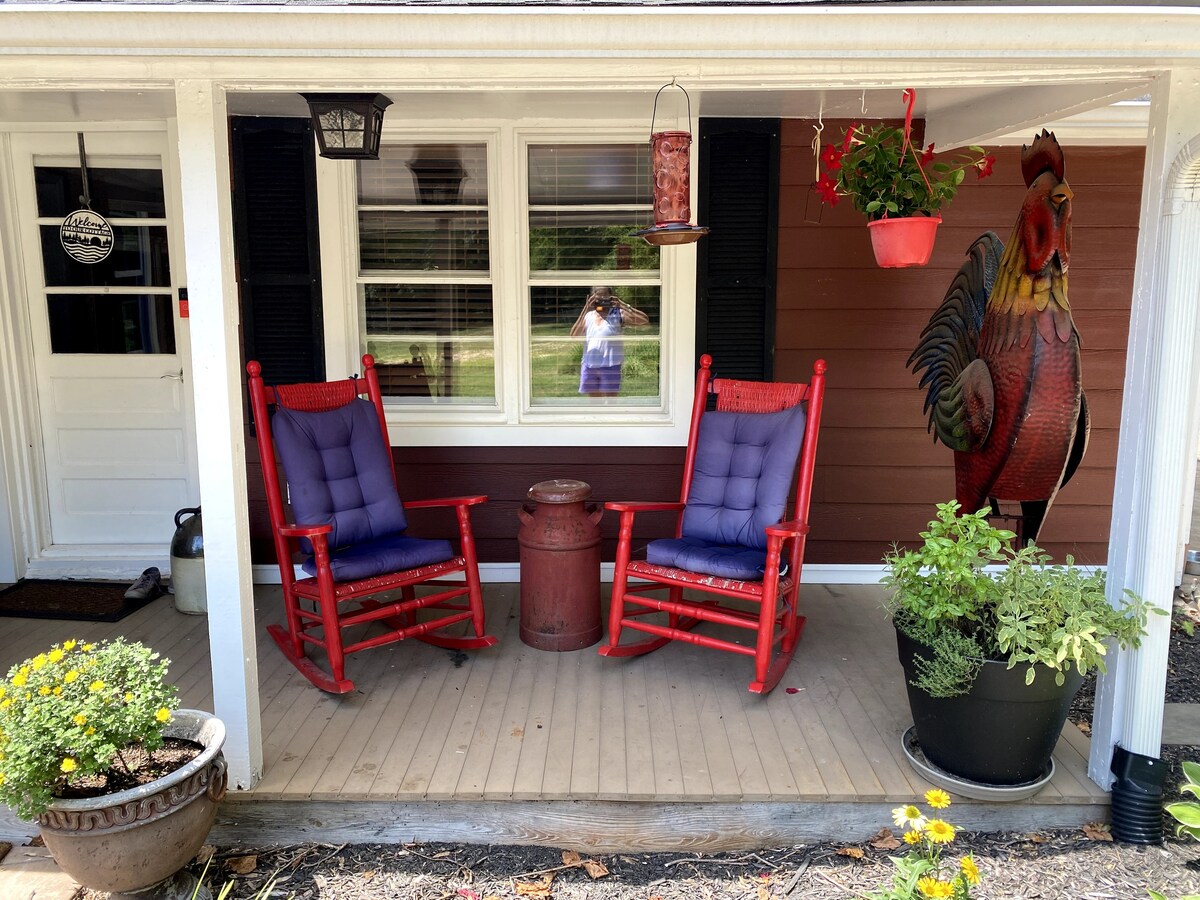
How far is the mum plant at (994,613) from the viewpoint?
2113mm

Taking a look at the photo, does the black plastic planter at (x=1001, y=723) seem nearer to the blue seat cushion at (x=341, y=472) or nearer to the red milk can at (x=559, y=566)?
the red milk can at (x=559, y=566)

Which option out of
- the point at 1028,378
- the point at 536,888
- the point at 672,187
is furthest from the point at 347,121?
the point at 536,888

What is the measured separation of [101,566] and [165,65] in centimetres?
273

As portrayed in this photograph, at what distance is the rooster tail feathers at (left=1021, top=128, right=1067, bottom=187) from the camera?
94.5 inches

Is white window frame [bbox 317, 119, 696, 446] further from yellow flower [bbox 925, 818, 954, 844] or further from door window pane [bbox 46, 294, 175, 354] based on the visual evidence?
yellow flower [bbox 925, 818, 954, 844]

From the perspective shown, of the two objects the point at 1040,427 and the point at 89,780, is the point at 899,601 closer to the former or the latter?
the point at 1040,427

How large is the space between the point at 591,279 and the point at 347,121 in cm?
130

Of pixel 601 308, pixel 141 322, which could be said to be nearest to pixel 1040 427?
pixel 601 308

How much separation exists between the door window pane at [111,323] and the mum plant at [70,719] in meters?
2.22

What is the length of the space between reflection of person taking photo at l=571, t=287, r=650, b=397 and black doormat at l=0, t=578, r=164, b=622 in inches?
85.7

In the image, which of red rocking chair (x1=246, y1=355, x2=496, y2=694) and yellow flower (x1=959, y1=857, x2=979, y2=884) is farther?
red rocking chair (x1=246, y1=355, x2=496, y2=694)

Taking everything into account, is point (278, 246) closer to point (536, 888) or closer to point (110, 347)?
point (110, 347)

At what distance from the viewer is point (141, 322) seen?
12.5ft

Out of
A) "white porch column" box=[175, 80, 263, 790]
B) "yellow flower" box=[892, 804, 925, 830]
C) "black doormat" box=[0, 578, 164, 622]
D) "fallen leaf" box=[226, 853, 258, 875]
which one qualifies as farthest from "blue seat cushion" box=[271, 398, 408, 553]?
"yellow flower" box=[892, 804, 925, 830]
